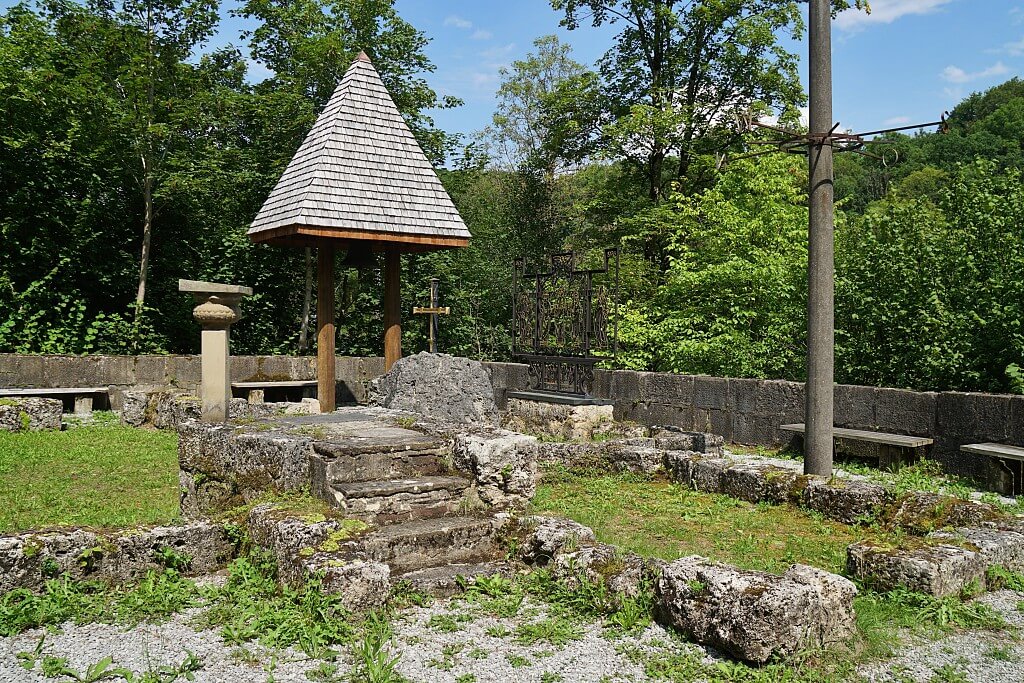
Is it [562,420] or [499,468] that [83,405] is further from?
[499,468]

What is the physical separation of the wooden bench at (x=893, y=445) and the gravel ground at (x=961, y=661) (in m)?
4.49

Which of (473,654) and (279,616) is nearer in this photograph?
(473,654)

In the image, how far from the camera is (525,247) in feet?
77.4

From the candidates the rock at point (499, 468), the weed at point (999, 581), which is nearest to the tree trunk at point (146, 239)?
the rock at point (499, 468)

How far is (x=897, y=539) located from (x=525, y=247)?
18.7 metres

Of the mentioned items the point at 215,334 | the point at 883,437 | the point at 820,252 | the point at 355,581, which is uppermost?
the point at 820,252

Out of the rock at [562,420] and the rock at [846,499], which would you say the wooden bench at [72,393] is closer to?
the rock at [562,420]

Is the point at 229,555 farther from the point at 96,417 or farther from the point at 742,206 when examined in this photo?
the point at 742,206

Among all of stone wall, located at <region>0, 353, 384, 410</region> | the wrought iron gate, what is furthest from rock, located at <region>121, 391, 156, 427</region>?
the wrought iron gate

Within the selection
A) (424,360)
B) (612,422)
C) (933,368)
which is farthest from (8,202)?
(933,368)

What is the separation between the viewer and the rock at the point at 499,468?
5.96m

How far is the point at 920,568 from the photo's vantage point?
455 cm

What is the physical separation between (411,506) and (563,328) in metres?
6.75

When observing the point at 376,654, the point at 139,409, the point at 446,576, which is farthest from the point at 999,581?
the point at 139,409
